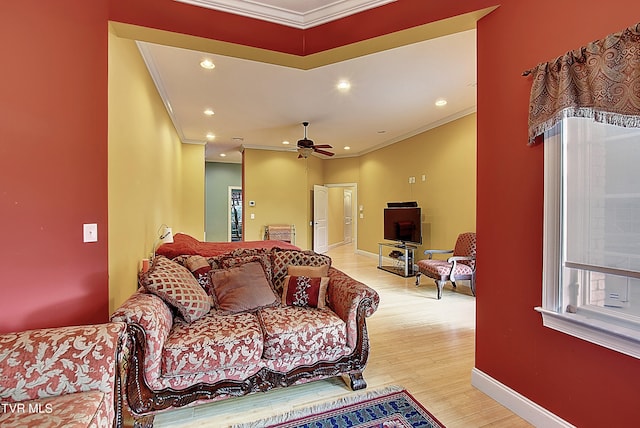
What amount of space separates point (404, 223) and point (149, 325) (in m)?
5.07

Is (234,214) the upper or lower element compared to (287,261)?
upper

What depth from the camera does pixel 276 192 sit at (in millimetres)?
7613

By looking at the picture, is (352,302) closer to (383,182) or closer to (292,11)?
(292,11)

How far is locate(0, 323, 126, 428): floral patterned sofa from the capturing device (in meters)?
1.25

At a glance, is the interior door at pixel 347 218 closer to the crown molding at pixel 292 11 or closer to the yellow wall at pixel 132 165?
the yellow wall at pixel 132 165

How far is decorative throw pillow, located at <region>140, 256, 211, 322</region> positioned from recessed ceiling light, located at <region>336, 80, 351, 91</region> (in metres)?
2.87

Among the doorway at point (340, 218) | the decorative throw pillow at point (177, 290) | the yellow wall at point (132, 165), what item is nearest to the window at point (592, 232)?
the decorative throw pillow at point (177, 290)

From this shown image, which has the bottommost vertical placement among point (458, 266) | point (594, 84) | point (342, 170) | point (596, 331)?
point (458, 266)

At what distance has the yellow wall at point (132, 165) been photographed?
2.21 meters

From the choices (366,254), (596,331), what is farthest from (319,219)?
(596,331)

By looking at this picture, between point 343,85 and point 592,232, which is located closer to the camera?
point 592,232

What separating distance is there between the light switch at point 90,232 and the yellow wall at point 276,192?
17.4ft

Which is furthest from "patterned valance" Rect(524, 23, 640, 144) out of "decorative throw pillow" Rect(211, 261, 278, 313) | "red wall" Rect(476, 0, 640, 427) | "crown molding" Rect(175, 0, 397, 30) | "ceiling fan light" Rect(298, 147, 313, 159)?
"ceiling fan light" Rect(298, 147, 313, 159)

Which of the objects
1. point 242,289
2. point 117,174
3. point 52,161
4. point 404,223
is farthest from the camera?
point 404,223
